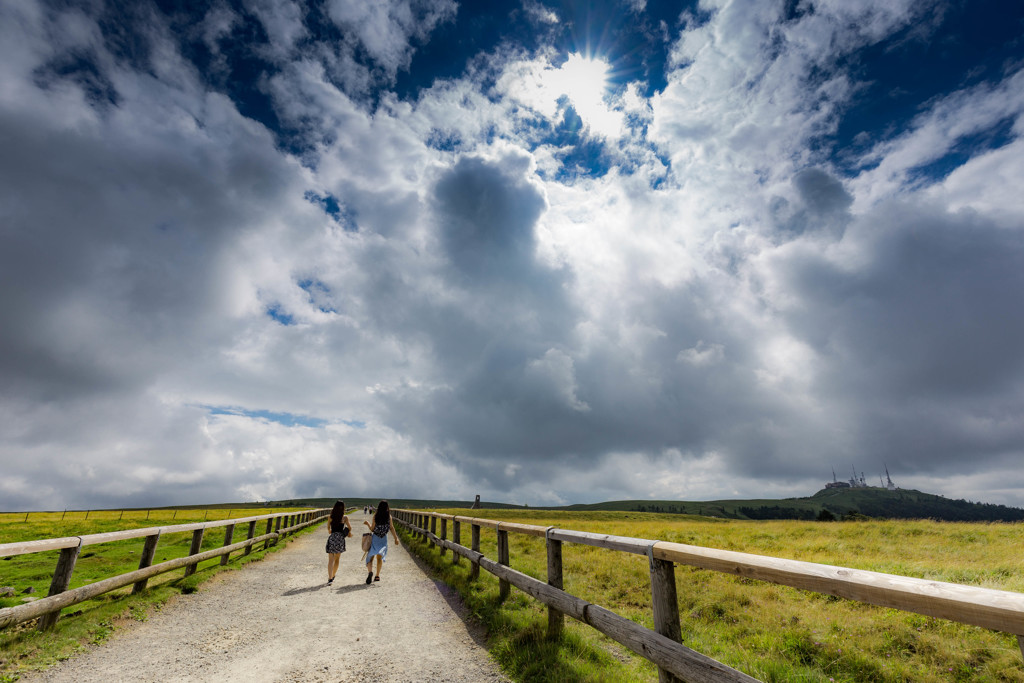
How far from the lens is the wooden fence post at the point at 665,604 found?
3.69 metres

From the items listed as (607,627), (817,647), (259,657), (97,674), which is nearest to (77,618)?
(97,674)

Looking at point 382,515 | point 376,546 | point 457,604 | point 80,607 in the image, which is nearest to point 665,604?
point 457,604

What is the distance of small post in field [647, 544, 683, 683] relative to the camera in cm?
369

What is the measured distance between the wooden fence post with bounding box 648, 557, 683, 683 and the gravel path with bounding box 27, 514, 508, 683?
2.29 meters

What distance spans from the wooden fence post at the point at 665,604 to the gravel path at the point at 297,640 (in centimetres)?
229

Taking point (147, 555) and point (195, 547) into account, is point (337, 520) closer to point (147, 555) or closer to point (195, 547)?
point (195, 547)

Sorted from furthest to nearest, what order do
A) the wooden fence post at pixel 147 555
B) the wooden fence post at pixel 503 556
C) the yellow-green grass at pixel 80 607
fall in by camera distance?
the wooden fence post at pixel 147 555, the wooden fence post at pixel 503 556, the yellow-green grass at pixel 80 607

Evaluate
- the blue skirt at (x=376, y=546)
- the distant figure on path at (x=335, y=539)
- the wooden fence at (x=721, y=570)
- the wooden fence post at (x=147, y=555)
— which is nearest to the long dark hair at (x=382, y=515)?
the blue skirt at (x=376, y=546)

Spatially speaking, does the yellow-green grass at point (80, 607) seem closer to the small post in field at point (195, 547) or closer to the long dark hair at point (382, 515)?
the small post in field at point (195, 547)

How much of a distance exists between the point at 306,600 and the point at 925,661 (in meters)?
9.73

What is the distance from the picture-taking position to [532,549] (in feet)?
55.1

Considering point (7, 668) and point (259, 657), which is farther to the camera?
point (259, 657)

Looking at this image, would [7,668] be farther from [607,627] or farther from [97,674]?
[607,627]

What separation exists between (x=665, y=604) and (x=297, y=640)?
17.6 feet
